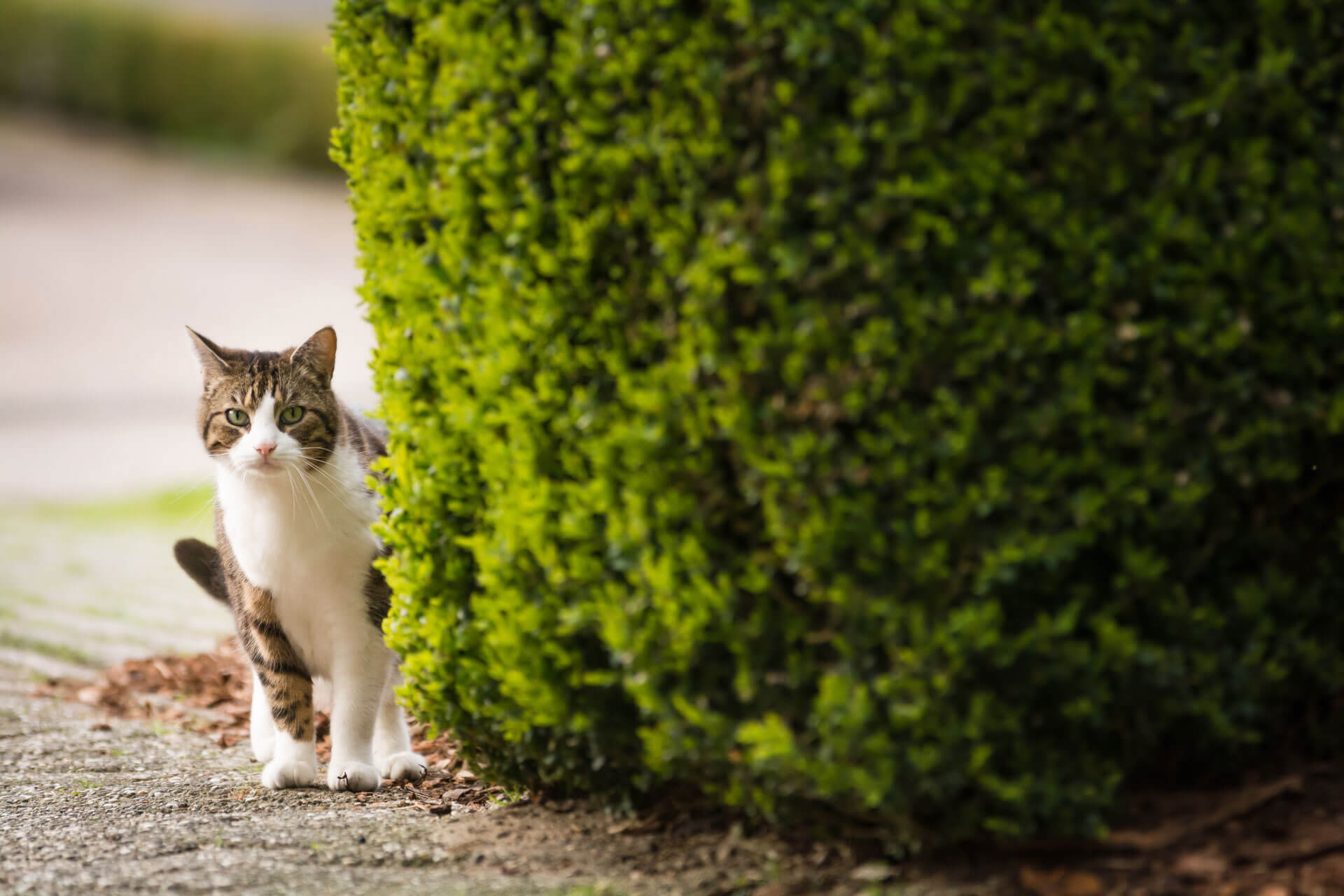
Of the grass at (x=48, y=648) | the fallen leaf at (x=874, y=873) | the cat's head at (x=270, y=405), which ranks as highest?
the cat's head at (x=270, y=405)

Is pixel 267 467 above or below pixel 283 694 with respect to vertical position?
above

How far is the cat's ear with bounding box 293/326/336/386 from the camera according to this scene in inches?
171

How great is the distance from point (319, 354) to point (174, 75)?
21574 millimetres

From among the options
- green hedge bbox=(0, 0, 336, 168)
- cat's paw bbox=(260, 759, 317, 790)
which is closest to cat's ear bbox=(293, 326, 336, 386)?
cat's paw bbox=(260, 759, 317, 790)

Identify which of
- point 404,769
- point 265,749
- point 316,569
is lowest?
point 404,769

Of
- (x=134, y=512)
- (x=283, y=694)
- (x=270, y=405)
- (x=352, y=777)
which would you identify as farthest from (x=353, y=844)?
(x=134, y=512)

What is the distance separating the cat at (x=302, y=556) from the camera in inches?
161

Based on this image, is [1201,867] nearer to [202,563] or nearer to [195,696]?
[202,563]

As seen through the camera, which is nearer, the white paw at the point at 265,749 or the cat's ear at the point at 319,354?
the cat's ear at the point at 319,354

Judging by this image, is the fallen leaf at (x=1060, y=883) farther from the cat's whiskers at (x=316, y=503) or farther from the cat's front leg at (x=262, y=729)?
the cat's front leg at (x=262, y=729)

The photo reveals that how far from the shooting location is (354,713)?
13.5ft

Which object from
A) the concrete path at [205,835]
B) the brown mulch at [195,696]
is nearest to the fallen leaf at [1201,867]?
the concrete path at [205,835]

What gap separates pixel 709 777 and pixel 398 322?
61.5 inches

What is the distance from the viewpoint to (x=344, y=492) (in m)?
4.16
